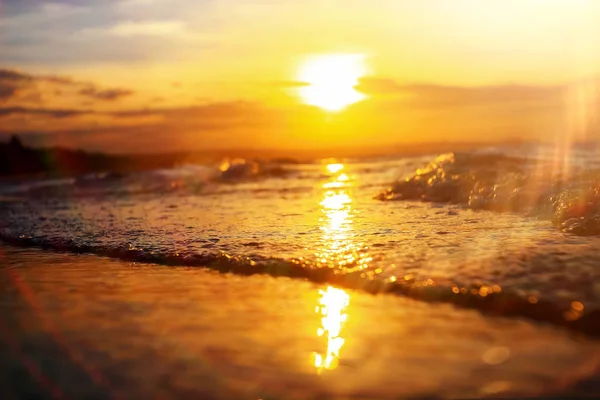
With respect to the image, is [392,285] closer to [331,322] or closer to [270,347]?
[331,322]

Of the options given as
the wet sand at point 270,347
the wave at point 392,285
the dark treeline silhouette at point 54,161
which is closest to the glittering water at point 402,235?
the wave at point 392,285

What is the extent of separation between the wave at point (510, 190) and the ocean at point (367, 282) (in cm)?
3

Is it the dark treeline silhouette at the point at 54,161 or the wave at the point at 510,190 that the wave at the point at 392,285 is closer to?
the wave at the point at 510,190

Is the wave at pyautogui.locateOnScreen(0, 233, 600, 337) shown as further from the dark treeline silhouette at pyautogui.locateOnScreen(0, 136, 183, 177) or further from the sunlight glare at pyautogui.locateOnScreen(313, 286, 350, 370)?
the dark treeline silhouette at pyautogui.locateOnScreen(0, 136, 183, 177)

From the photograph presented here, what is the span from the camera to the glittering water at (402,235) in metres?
3.76

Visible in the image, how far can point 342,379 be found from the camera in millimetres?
2557

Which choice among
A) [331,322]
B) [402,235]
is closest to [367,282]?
[331,322]

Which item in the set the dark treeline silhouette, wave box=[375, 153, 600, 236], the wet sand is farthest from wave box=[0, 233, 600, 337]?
the dark treeline silhouette

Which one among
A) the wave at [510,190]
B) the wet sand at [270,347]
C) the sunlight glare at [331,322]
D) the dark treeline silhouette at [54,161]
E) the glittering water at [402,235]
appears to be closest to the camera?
the wet sand at [270,347]

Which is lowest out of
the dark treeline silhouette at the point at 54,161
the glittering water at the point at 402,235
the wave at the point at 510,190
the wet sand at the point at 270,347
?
the wet sand at the point at 270,347

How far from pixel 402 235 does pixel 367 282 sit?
165 centimetres

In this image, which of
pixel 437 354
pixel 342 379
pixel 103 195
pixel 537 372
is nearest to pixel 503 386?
pixel 537 372

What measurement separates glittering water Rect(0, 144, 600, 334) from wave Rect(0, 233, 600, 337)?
0.03 feet

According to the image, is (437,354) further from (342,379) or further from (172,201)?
(172,201)
